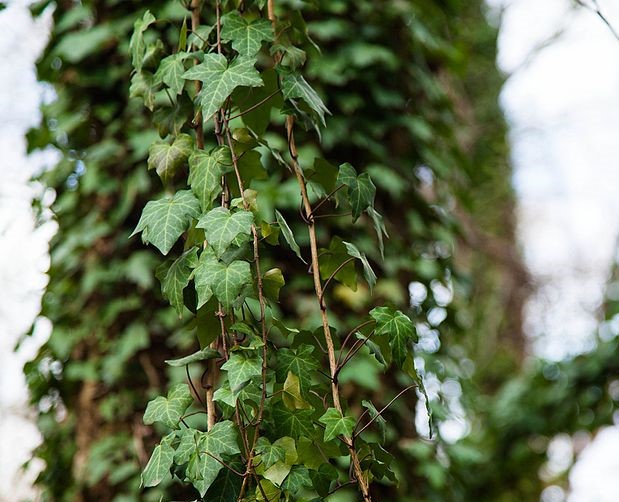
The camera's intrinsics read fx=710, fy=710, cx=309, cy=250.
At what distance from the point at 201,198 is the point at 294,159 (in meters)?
0.17

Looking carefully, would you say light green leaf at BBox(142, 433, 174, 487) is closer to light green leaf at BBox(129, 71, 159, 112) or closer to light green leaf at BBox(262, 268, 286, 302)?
light green leaf at BBox(262, 268, 286, 302)

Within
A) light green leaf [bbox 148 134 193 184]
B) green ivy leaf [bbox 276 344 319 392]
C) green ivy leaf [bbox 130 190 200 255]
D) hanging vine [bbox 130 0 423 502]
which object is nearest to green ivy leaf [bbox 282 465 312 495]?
hanging vine [bbox 130 0 423 502]

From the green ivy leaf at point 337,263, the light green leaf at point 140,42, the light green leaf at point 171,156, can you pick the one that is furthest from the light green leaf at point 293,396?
the light green leaf at point 140,42

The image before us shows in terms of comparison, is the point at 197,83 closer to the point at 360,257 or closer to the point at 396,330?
the point at 360,257

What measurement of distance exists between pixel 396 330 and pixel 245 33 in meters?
0.51

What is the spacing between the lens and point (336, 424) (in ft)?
3.14

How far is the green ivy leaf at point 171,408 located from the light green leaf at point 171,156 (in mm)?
337

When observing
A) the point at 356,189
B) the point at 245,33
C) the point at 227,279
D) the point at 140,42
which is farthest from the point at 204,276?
the point at 140,42

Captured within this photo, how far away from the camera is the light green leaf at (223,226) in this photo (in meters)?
0.93

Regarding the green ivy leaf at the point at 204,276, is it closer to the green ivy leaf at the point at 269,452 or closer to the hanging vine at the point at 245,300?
the hanging vine at the point at 245,300

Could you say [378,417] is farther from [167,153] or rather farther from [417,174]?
[417,174]

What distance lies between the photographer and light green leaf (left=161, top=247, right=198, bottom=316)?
1.03m

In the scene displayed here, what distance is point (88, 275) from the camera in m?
2.20

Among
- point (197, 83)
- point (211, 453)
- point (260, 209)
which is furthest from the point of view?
point (260, 209)
